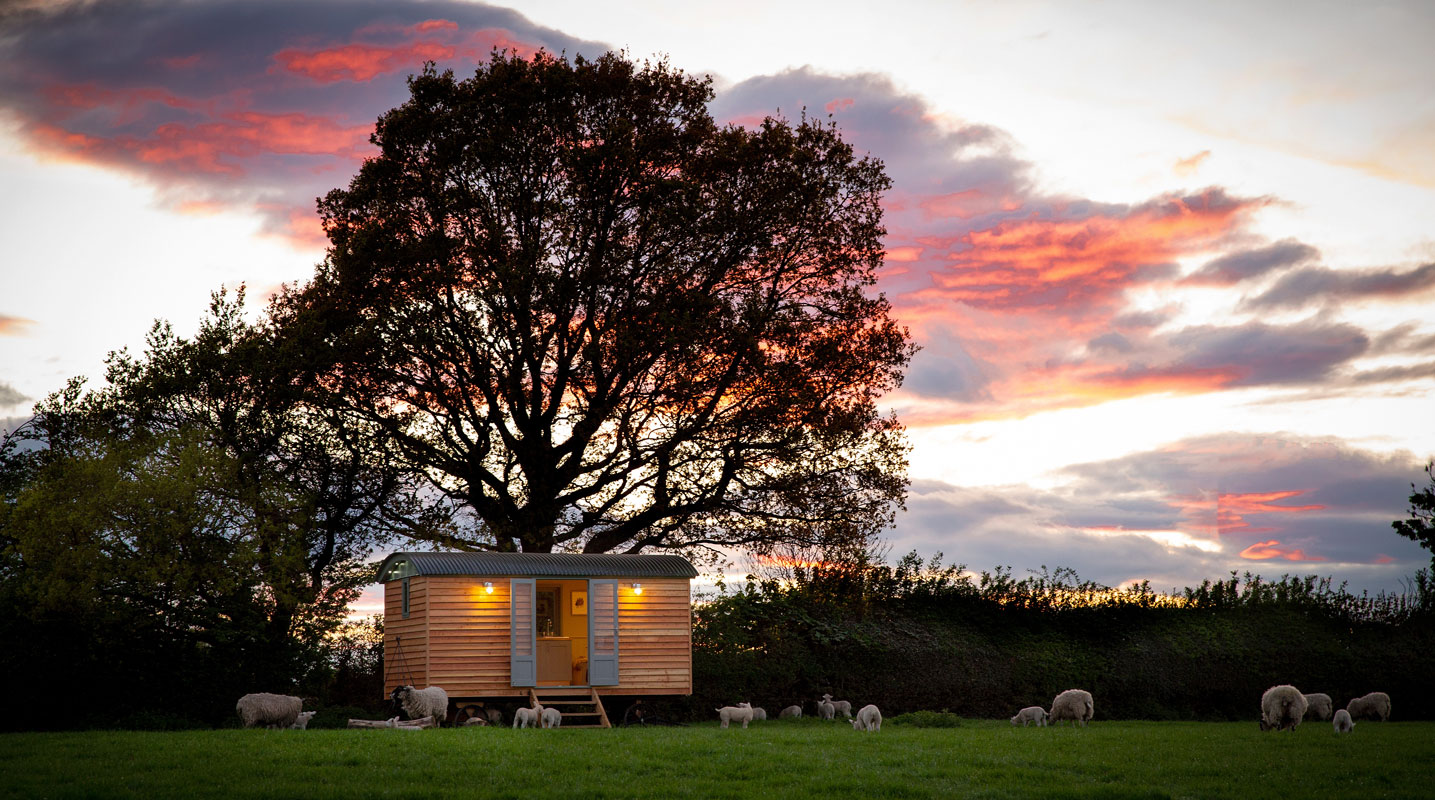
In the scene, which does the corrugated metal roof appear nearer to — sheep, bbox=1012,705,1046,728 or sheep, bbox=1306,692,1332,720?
sheep, bbox=1012,705,1046,728

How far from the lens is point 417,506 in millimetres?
27141

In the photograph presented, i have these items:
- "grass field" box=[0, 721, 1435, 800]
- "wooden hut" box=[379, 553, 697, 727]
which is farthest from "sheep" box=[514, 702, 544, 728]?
"grass field" box=[0, 721, 1435, 800]

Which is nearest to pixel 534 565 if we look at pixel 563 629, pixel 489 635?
pixel 489 635

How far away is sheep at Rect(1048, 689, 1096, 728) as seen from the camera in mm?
22531

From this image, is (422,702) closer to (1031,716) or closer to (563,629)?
(563,629)

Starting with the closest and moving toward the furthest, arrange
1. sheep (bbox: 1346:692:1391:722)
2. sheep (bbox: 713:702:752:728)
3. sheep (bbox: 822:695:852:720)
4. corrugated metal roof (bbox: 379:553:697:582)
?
corrugated metal roof (bbox: 379:553:697:582)
sheep (bbox: 713:702:752:728)
sheep (bbox: 1346:692:1391:722)
sheep (bbox: 822:695:852:720)

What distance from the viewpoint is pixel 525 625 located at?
76.3ft

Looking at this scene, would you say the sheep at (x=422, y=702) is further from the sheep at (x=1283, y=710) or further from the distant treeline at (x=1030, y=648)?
the sheep at (x=1283, y=710)

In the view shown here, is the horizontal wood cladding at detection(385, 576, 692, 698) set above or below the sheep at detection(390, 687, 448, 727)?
above

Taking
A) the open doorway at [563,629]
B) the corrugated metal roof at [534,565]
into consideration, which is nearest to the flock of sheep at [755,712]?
the open doorway at [563,629]

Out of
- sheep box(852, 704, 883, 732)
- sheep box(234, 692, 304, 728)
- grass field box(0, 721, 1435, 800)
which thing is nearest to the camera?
grass field box(0, 721, 1435, 800)

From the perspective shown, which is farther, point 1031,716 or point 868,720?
point 1031,716

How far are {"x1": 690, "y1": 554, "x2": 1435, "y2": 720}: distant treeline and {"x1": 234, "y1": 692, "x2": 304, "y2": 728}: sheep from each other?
8.95 meters

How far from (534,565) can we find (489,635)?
1.55m
